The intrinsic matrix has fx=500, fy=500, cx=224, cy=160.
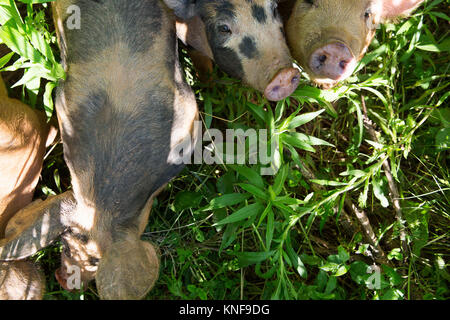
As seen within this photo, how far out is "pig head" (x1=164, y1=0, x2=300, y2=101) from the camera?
2.23 meters

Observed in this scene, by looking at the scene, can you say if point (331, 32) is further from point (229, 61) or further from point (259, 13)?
point (229, 61)

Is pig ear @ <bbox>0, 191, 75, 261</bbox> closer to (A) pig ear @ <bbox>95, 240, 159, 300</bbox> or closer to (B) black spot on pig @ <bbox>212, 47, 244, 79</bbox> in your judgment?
(A) pig ear @ <bbox>95, 240, 159, 300</bbox>

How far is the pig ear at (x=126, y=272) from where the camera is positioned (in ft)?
7.16

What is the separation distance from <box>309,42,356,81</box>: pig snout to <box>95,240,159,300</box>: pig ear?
1.14m

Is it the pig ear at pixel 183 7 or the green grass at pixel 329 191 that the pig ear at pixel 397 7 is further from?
the pig ear at pixel 183 7

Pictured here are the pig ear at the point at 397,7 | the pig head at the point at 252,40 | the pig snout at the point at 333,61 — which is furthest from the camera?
the pig ear at the point at 397,7

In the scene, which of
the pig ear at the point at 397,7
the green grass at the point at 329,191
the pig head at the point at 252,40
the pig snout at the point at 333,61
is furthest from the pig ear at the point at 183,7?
the pig ear at the point at 397,7

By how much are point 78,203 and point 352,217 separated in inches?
60.2

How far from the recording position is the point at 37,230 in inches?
91.8

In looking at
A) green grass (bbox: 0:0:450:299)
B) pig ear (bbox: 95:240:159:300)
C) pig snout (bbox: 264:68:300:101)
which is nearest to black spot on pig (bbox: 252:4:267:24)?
pig snout (bbox: 264:68:300:101)

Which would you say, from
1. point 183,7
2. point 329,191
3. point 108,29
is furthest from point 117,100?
point 329,191

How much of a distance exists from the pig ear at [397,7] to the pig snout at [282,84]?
0.59 metres
